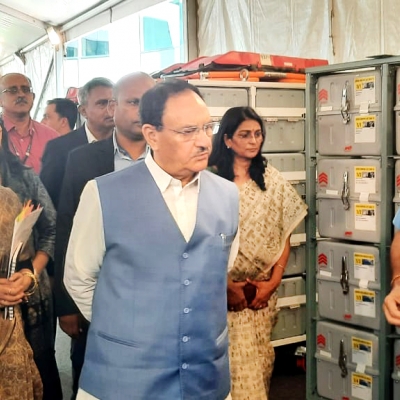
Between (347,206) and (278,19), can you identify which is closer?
(347,206)

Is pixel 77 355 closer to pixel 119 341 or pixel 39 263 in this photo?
pixel 39 263

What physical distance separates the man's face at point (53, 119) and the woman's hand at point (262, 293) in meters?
0.90

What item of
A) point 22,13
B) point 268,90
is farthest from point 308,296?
point 22,13

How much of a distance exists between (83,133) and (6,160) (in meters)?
0.29

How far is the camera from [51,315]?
198 cm

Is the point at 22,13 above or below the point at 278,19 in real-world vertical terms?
below

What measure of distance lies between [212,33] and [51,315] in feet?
10.2

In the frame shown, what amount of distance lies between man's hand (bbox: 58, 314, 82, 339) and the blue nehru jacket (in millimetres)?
367

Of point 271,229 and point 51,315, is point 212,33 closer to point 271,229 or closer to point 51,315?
point 271,229

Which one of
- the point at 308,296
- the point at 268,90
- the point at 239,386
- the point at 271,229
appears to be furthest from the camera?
the point at 268,90

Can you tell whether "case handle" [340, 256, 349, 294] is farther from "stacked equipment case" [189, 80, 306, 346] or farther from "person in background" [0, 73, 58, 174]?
"person in background" [0, 73, 58, 174]

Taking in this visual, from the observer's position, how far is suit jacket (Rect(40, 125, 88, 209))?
193 centimetres

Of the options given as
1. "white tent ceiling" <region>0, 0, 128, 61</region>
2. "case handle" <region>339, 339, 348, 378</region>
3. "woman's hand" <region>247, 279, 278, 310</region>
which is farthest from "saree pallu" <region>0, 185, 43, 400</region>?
"case handle" <region>339, 339, 348, 378</region>

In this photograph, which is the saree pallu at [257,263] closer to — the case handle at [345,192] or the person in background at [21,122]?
the case handle at [345,192]
